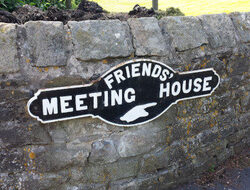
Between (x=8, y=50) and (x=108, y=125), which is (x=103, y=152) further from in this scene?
(x=8, y=50)

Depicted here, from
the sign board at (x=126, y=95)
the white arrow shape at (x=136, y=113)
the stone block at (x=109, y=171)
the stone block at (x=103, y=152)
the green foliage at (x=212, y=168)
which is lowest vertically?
the green foliage at (x=212, y=168)

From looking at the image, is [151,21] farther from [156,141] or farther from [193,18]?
[156,141]

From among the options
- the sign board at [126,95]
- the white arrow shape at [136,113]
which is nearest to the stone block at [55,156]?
the sign board at [126,95]

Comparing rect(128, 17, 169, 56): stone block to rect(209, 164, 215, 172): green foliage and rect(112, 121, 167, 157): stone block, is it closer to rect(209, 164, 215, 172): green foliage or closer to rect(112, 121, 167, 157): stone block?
rect(112, 121, 167, 157): stone block

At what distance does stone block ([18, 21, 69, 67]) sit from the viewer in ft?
5.95

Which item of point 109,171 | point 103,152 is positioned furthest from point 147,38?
point 109,171

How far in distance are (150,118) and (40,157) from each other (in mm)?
937

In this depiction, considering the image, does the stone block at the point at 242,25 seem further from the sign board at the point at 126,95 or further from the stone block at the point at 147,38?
the stone block at the point at 147,38

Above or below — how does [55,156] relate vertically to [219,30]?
below

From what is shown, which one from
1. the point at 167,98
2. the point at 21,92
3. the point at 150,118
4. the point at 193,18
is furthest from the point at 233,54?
the point at 21,92

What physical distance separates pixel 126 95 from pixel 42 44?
74 centimetres

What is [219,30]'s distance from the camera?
8.21 ft

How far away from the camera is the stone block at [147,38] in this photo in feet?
6.88

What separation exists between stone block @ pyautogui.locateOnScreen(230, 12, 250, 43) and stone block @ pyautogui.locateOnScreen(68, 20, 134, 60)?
125 centimetres
